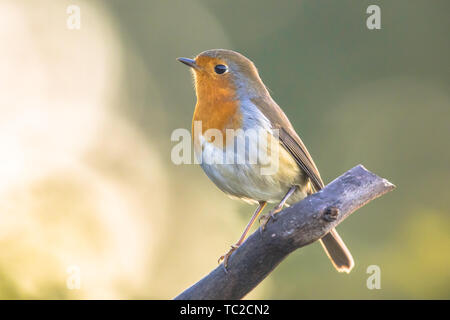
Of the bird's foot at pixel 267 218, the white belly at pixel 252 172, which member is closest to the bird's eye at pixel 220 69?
the white belly at pixel 252 172

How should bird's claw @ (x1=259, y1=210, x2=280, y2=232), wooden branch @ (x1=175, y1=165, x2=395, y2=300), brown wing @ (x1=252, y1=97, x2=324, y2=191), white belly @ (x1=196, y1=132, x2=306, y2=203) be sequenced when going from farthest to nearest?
brown wing @ (x1=252, y1=97, x2=324, y2=191) < white belly @ (x1=196, y1=132, x2=306, y2=203) < bird's claw @ (x1=259, y1=210, x2=280, y2=232) < wooden branch @ (x1=175, y1=165, x2=395, y2=300)

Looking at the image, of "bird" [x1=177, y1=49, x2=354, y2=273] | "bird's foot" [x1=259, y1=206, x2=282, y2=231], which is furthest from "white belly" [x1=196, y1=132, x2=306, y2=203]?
"bird's foot" [x1=259, y1=206, x2=282, y2=231]

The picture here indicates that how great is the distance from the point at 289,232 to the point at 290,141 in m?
1.09

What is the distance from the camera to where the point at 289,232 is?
2.44 meters

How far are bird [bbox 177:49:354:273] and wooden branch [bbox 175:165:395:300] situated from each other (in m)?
0.44

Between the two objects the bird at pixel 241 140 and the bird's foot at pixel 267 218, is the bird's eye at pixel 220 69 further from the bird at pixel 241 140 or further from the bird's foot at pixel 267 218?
the bird's foot at pixel 267 218

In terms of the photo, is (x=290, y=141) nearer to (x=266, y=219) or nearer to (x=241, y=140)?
(x=241, y=140)

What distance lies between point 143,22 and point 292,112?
2502 mm

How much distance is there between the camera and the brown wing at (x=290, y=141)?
11.1 ft

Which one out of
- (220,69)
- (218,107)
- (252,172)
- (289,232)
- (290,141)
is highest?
(220,69)

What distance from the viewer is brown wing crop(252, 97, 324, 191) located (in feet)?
11.1

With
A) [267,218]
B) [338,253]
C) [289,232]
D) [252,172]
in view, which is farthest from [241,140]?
[338,253]

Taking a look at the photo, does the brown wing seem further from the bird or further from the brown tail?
the brown tail

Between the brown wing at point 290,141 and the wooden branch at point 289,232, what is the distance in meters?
0.81
